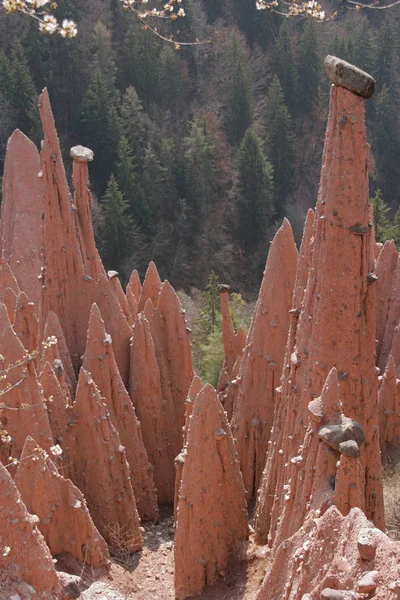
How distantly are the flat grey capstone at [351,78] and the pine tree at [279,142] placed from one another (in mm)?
30131

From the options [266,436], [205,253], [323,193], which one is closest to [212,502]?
[266,436]

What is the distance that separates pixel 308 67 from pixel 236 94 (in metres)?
4.58

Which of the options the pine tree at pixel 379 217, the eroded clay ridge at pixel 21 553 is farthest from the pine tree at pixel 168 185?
the eroded clay ridge at pixel 21 553

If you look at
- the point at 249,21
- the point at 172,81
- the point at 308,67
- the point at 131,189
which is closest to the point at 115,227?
the point at 131,189

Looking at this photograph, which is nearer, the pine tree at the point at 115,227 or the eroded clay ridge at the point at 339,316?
the eroded clay ridge at the point at 339,316

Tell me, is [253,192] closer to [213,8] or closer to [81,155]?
[213,8]

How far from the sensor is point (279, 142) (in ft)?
122

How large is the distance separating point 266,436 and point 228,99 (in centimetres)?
3082

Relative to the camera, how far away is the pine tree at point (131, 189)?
33.0 m

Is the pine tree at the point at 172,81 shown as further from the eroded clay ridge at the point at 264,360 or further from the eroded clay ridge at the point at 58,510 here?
the eroded clay ridge at the point at 58,510

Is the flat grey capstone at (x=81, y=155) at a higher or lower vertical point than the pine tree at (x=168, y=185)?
lower

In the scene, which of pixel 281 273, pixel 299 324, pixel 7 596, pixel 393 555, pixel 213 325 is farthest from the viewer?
pixel 213 325

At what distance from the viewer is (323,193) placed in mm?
7910

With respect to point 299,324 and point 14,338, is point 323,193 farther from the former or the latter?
point 14,338
